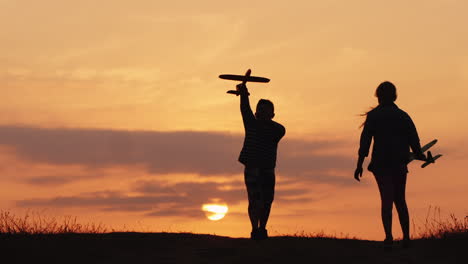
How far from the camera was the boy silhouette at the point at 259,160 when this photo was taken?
13250 millimetres

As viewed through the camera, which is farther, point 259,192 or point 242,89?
point 242,89

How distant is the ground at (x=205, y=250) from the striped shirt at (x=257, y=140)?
1.36 metres

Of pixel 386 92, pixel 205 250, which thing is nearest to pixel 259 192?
pixel 205 250

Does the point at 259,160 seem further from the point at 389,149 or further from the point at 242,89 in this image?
the point at 389,149

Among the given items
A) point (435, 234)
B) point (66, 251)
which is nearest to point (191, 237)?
point (66, 251)

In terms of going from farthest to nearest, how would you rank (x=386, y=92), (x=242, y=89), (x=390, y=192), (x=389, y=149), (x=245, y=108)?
1. (x=242, y=89)
2. (x=245, y=108)
3. (x=386, y=92)
4. (x=389, y=149)
5. (x=390, y=192)

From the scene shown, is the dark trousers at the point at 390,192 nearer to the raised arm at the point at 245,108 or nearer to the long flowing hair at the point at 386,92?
the long flowing hair at the point at 386,92

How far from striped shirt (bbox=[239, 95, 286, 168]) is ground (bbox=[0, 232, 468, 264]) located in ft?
4.48

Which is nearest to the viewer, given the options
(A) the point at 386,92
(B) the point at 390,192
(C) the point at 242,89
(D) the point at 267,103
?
(B) the point at 390,192

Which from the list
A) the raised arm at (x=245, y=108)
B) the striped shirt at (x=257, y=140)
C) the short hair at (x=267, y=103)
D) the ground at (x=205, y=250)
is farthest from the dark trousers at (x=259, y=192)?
the short hair at (x=267, y=103)

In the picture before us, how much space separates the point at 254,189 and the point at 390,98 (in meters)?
2.72

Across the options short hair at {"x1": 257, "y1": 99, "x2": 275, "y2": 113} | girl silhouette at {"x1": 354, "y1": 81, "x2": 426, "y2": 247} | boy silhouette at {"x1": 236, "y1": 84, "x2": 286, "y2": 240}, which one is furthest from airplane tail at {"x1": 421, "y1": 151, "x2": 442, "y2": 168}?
short hair at {"x1": 257, "y1": 99, "x2": 275, "y2": 113}

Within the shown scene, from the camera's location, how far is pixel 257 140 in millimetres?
13344

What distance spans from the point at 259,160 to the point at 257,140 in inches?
13.7
